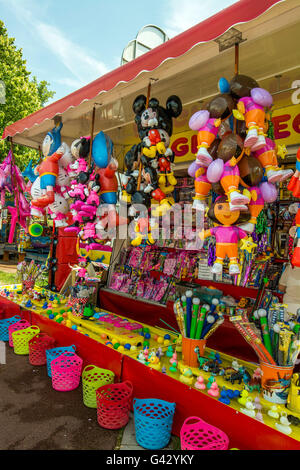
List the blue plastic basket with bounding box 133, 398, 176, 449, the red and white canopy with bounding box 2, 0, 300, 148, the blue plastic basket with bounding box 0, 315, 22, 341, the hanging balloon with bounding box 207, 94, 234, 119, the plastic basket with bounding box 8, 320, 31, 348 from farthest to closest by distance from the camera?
the blue plastic basket with bounding box 0, 315, 22, 341 → the plastic basket with bounding box 8, 320, 31, 348 → the blue plastic basket with bounding box 133, 398, 176, 449 → the hanging balloon with bounding box 207, 94, 234, 119 → the red and white canopy with bounding box 2, 0, 300, 148

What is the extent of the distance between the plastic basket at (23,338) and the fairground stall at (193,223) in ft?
0.05

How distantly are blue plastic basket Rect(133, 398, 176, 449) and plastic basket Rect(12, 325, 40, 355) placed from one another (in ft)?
5.67

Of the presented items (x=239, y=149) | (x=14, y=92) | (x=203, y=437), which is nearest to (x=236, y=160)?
(x=239, y=149)

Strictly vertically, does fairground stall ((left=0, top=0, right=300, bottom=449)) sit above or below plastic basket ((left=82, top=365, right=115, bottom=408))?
above

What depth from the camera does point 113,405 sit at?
199 cm

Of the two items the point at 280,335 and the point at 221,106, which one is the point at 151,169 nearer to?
the point at 221,106

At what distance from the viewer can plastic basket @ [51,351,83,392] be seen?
247cm

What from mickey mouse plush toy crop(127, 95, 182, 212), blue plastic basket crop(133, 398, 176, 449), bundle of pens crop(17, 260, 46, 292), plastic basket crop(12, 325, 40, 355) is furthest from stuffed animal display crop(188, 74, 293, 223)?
bundle of pens crop(17, 260, 46, 292)

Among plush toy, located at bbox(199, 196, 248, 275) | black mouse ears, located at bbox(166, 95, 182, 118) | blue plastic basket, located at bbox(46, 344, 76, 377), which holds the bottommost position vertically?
blue plastic basket, located at bbox(46, 344, 76, 377)

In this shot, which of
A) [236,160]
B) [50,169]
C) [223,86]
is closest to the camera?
[236,160]

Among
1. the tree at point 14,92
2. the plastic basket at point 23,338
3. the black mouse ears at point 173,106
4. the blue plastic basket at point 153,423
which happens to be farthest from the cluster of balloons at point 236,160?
the tree at point 14,92

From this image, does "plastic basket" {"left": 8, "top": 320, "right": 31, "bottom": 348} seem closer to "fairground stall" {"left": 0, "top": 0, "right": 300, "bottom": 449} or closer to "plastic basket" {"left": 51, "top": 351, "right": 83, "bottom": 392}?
"fairground stall" {"left": 0, "top": 0, "right": 300, "bottom": 449}

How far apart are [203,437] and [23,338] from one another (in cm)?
231

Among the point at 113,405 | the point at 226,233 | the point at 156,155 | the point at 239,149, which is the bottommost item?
the point at 113,405
